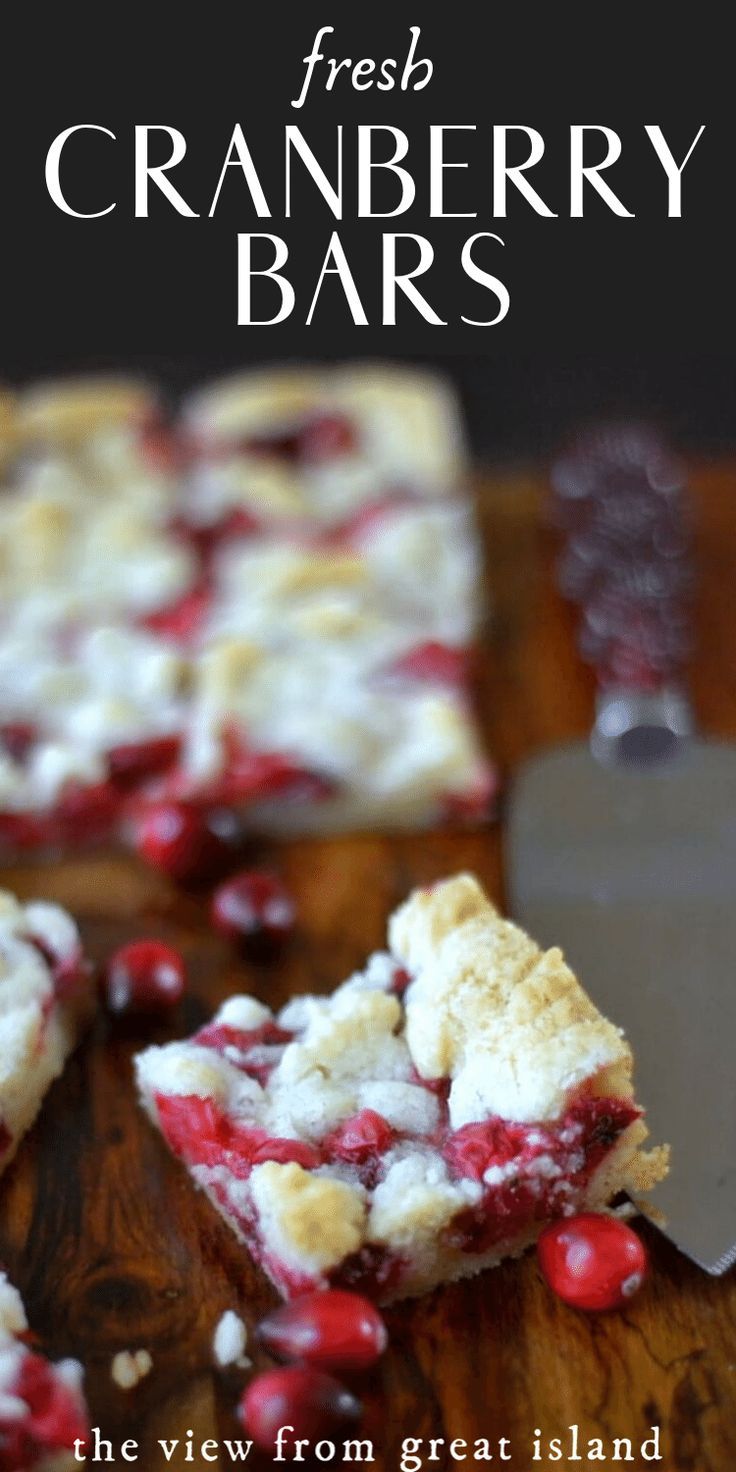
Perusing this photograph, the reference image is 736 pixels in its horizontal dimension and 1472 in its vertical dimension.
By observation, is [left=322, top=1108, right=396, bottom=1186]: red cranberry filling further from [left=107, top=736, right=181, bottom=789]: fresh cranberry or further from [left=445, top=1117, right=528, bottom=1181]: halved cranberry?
[left=107, top=736, right=181, bottom=789]: fresh cranberry

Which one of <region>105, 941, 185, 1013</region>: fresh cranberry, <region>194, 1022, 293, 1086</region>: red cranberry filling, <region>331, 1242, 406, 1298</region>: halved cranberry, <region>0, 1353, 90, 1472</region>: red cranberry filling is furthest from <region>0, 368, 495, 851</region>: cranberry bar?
<region>0, 1353, 90, 1472</region>: red cranberry filling

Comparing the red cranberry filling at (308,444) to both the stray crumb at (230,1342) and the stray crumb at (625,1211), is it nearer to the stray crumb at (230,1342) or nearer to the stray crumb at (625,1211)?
the stray crumb at (625,1211)

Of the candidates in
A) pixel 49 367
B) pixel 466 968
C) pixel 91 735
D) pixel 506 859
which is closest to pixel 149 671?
pixel 91 735

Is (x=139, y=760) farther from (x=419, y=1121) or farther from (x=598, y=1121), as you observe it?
(x=598, y=1121)

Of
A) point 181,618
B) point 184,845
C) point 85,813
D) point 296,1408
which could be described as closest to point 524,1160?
point 296,1408

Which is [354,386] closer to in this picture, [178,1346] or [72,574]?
[72,574]

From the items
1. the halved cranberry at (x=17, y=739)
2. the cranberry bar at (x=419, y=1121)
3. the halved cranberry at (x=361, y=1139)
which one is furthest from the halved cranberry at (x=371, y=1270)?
the halved cranberry at (x=17, y=739)
